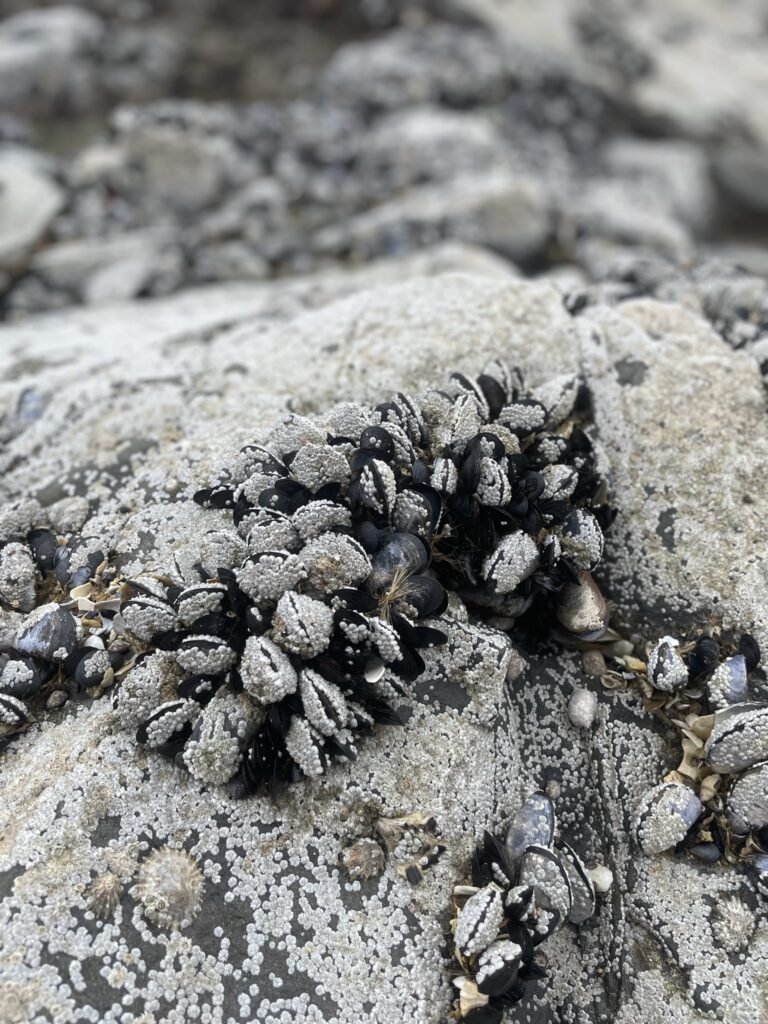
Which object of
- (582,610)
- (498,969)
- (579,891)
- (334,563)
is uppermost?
(334,563)

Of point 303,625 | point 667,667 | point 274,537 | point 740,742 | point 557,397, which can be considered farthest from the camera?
point 557,397

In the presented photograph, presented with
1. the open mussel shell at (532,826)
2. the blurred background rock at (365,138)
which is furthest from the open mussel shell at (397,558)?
the blurred background rock at (365,138)

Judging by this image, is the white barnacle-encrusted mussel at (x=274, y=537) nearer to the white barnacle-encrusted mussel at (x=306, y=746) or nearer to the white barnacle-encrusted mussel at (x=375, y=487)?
the white barnacle-encrusted mussel at (x=375, y=487)

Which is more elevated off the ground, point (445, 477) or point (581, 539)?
point (445, 477)

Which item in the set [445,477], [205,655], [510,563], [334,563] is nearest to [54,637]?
[205,655]

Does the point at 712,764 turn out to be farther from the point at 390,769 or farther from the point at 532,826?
the point at 390,769

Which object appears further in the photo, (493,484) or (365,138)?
(365,138)

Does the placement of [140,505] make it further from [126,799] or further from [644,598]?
[644,598]

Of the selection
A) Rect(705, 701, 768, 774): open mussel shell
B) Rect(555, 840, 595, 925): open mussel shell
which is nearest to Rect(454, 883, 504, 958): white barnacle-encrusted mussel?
Rect(555, 840, 595, 925): open mussel shell
